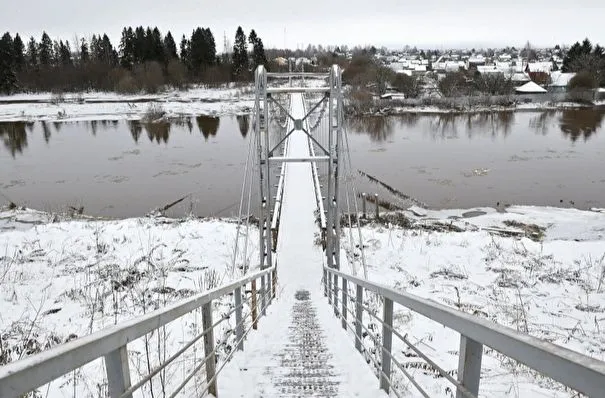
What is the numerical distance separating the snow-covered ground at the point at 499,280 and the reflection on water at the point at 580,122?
646 inches

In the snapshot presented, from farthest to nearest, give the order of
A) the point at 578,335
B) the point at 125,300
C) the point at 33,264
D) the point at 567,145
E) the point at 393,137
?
the point at 393,137 → the point at 567,145 → the point at 33,264 → the point at 125,300 → the point at 578,335

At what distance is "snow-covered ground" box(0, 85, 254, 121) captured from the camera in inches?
1474

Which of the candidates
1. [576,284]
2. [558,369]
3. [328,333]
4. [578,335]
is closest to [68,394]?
[328,333]

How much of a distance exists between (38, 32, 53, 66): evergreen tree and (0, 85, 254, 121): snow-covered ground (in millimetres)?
13540

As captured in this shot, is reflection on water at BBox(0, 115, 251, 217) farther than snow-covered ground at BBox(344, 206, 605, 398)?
Yes

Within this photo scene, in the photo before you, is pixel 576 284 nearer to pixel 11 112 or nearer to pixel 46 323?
pixel 46 323

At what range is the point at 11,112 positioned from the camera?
3872cm

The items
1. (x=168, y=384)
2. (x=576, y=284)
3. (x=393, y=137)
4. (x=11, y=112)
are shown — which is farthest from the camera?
(x=11, y=112)

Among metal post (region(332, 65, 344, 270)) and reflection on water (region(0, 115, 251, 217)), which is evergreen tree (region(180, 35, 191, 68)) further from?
metal post (region(332, 65, 344, 270))

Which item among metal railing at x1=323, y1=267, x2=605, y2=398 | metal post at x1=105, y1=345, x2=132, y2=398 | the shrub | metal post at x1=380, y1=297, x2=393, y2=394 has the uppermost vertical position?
the shrub

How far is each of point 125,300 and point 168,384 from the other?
379 centimetres

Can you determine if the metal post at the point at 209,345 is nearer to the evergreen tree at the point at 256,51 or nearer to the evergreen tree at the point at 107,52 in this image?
the evergreen tree at the point at 256,51

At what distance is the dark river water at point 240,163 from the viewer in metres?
16.0

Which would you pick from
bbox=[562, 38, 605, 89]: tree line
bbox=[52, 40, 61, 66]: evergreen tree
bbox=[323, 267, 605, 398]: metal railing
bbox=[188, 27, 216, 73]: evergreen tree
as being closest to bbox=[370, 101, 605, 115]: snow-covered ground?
bbox=[562, 38, 605, 89]: tree line
